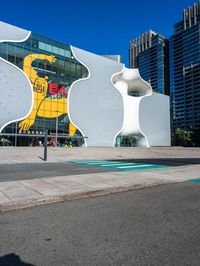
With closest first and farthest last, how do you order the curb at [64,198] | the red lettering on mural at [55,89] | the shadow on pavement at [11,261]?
the shadow on pavement at [11,261] → the curb at [64,198] → the red lettering on mural at [55,89]

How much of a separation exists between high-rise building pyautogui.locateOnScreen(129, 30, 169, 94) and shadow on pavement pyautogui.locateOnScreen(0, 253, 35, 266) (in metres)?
148

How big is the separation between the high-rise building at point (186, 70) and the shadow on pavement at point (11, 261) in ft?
426

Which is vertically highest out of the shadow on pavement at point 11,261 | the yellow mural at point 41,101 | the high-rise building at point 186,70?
the high-rise building at point 186,70

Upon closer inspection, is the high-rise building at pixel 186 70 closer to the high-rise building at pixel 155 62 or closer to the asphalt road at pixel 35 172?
the high-rise building at pixel 155 62

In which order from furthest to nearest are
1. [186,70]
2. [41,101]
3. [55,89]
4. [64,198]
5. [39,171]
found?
[186,70] → [55,89] → [41,101] → [39,171] → [64,198]

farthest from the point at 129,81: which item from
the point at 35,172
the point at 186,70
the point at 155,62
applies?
the point at 155,62

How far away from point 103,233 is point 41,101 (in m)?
42.4

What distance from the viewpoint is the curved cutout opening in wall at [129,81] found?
58.9 metres

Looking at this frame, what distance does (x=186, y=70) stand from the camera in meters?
133

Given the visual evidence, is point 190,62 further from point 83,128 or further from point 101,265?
point 101,265

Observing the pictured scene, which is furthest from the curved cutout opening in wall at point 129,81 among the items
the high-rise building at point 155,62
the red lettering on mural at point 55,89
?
the high-rise building at point 155,62

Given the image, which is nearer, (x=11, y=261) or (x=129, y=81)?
(x=11, y=261)

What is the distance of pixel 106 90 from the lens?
53.5m

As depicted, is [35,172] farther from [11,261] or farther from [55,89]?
[55,89]
